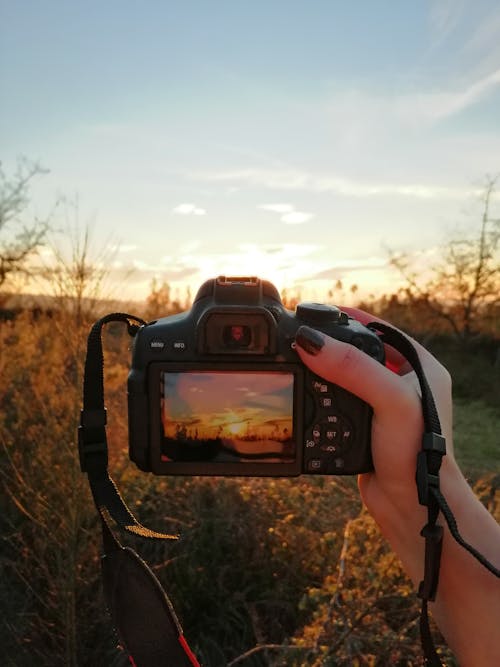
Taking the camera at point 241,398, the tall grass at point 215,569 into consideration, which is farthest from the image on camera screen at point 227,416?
the tall grass at point 215,569

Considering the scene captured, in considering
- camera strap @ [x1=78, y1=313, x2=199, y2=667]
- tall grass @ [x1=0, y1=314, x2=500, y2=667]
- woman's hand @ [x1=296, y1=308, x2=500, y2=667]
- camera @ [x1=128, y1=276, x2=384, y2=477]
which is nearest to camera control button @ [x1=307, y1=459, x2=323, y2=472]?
camera @ [x1=128, y1=276, x2=384, y2=477]

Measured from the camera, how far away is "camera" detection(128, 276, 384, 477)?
115 centimetres

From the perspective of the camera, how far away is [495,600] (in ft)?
3.26

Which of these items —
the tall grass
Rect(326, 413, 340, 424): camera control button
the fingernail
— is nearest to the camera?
the fingernail

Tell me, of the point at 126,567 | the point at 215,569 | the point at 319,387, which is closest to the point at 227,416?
the point at 319,387

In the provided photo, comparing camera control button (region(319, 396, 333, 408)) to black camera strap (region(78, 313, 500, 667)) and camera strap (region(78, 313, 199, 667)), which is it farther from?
camera strap (region(78, 313, 199, 667))

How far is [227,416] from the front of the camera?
1.16 meters

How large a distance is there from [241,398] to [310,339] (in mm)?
175

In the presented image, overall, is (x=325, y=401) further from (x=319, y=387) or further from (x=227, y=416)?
(x=227, y=416)

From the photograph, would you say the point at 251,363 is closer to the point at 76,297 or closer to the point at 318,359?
the point at 318,359

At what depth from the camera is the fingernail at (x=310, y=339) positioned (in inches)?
42.8

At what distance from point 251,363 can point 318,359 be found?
0.13 m

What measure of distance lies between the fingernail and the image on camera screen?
0.27 ft

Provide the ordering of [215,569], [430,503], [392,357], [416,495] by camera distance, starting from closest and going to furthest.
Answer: [430,503] < [416,495] < [392,357] < [215,569]
